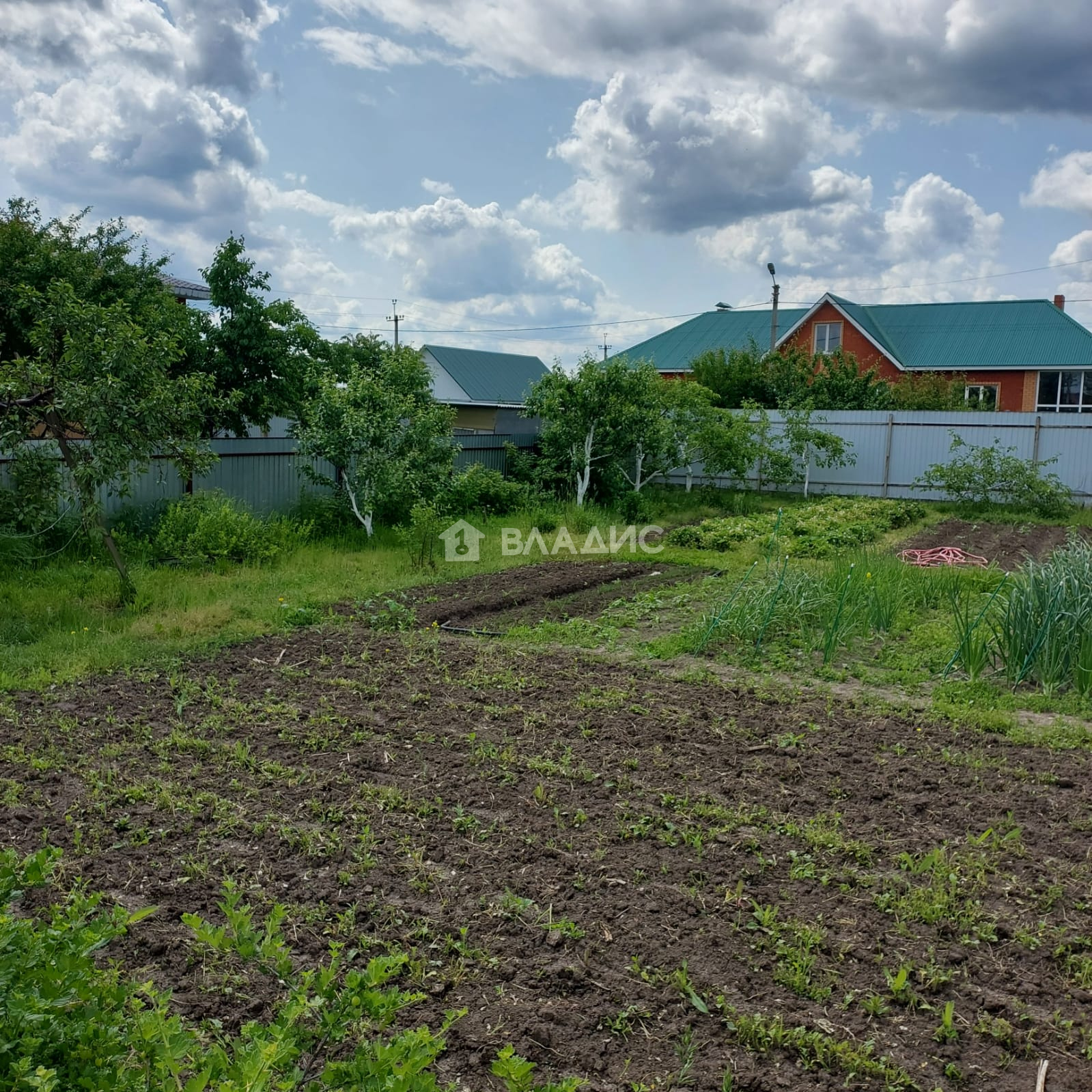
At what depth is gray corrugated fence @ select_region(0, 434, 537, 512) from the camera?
36.2 ft

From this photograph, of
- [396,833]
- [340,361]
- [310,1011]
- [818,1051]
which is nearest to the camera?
[310,1011]

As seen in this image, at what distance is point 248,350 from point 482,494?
4173mm

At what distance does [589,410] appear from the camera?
1502 centimetres

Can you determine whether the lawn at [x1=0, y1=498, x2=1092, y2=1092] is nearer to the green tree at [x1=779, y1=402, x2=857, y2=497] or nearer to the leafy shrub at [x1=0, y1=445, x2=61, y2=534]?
the leafy shrub at [x1=0, y1=445, x2=61, y2=534]

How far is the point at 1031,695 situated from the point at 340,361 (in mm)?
14991

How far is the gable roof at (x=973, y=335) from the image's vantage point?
26.7 meters

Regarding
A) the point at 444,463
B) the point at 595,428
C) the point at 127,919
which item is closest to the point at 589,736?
the point at 127,919

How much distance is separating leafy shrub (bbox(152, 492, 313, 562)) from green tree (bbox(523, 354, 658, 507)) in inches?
222

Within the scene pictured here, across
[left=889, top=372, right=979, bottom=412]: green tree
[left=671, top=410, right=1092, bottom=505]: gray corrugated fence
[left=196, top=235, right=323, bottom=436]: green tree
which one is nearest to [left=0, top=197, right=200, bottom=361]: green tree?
[left=196, top=235, right=323, bottom=436]: green tree

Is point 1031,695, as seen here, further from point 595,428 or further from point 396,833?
point 595,428

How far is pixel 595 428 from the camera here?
50.0 feet

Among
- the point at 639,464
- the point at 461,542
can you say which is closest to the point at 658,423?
the point at 639,464

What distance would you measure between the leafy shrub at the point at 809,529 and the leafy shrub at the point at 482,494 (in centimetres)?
278

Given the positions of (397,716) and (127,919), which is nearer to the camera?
(127,919)
